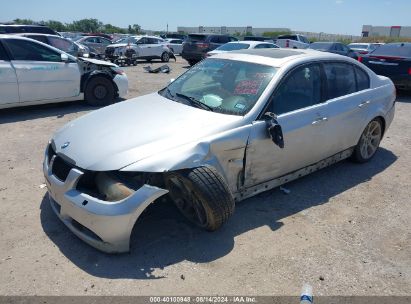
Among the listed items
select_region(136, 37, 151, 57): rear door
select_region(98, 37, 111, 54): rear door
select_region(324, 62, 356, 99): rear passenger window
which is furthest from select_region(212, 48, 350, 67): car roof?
select_region(98, 37, 111, 54): rear door

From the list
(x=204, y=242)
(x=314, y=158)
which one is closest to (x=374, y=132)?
(x=314, y=158)

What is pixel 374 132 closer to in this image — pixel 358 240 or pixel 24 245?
pixel 358 240

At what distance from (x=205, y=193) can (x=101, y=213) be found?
2.79ft

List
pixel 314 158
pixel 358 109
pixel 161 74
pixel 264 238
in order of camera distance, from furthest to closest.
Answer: pixel 161 74 < pixel 358 109 < pixel 314 158 < pixel 264 238

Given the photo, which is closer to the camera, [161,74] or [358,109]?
[358,109]

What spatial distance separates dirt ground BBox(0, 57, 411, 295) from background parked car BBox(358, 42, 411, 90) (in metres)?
6.81

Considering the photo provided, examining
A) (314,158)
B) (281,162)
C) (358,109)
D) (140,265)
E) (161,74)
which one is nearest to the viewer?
(140,265)

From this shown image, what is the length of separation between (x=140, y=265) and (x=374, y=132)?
4057mm

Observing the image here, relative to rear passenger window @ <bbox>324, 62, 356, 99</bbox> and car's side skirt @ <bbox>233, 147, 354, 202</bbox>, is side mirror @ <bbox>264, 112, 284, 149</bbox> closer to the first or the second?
car's side skirt @ <bbox>233, 147, 354, 202</bbox>

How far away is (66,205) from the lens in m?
3.10

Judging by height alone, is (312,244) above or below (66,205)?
below

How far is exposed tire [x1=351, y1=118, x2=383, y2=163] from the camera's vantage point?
5.12 metres

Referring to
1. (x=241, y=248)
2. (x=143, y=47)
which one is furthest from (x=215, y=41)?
(x=241, y=248)

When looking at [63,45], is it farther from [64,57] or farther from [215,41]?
[215,41]
